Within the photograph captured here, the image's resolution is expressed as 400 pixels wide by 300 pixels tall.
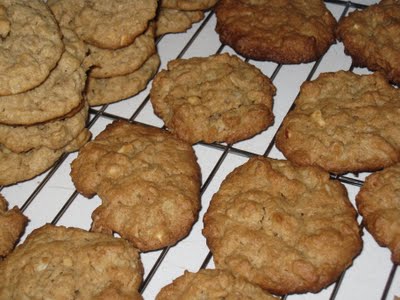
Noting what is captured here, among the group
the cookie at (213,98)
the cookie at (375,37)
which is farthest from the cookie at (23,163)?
the cookie at (375,37)

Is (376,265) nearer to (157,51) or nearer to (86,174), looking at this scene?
(86,174)

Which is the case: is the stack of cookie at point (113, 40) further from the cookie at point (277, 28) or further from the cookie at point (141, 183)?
the cookie at point (277, 28)

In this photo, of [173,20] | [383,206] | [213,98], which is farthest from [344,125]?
[173,20]

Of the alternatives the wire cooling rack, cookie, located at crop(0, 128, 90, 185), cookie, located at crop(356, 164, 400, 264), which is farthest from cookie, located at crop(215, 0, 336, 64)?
cookie, located at crop(0, 128, 90, 185)

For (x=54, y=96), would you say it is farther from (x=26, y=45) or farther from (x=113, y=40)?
(x=113, y=40)

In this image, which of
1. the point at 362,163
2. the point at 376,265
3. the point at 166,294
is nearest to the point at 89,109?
the point at 166,294

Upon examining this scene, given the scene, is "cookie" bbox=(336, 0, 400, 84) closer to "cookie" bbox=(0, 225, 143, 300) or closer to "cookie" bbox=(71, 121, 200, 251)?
"cookie" bbox=(71, 121, 200, 251)
